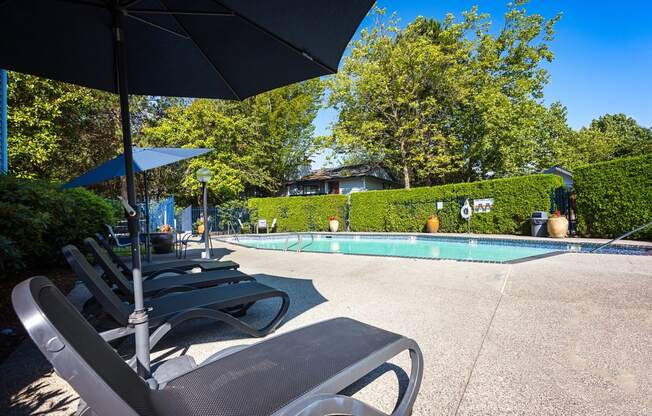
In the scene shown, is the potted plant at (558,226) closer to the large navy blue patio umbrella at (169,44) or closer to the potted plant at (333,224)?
the potted plant at (333,224)

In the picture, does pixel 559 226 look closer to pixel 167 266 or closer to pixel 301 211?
pixel 167 266

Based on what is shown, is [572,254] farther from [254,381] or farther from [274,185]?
[274,185]

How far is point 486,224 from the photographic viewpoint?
43.6 ft

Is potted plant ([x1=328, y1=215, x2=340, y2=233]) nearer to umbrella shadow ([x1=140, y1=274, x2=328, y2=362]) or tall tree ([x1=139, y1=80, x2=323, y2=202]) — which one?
tall tree ([x1=139, y1=80, x2=323, y2=202])

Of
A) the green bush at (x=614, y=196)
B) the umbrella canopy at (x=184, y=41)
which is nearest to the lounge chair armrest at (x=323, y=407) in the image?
the umbrella canopy at (x=184, y=41)

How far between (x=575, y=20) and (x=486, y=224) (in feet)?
49.8

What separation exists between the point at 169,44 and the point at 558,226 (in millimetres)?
12375

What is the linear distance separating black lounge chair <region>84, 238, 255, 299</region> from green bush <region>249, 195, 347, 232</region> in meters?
13.8

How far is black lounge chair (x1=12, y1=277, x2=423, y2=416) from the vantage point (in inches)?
34.1

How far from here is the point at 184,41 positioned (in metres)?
3.02

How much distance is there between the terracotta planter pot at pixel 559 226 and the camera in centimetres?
1059

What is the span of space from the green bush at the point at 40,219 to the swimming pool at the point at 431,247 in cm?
512

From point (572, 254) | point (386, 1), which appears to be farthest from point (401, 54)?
point (572, 254)

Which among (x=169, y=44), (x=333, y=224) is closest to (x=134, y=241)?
(x=169, y=44)
